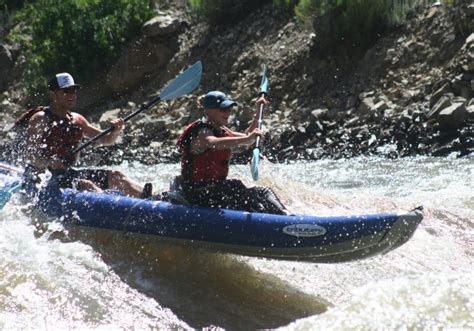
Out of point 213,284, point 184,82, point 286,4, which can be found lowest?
point 213,284

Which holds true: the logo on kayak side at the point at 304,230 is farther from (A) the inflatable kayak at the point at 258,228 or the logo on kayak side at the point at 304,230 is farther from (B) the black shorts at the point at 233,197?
(B) the black shorts at the point at 233,197

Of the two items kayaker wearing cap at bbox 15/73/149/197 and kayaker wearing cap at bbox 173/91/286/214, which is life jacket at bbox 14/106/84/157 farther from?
kayaker wearing cap at bbox 173/91/286/214

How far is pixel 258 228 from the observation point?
16.0 ft

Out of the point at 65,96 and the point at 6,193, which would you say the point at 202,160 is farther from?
the point at 6,193

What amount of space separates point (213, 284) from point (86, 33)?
1043 centimetres

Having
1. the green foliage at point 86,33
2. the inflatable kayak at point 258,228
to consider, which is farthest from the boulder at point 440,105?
the green foliage at point 86,33

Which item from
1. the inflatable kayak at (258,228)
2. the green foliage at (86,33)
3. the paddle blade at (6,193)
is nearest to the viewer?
the inflatable kayak at (258,228)

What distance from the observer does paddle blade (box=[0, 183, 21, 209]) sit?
18.9 feet

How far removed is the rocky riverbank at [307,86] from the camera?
9.70m

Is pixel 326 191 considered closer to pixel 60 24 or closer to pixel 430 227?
pixel 430 227

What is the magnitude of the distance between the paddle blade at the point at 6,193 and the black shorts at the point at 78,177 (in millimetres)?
295

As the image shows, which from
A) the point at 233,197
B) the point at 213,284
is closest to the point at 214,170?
the point at 233,197

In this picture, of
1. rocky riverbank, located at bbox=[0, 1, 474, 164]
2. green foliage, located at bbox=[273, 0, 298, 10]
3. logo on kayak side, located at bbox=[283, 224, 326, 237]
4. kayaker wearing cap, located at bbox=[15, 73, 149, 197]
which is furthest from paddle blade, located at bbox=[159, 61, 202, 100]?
green foliage, located at bbox=[273, 0, 298, 10]

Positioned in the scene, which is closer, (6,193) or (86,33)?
(6,193)
